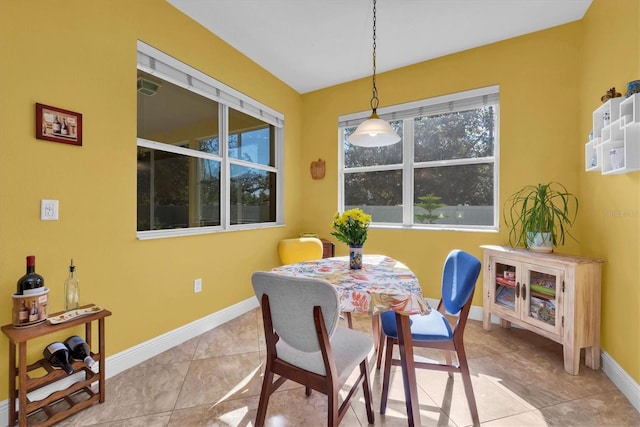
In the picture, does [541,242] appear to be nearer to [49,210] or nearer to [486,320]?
[486,320]

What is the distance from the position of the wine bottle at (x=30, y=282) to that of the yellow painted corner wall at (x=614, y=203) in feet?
11.1

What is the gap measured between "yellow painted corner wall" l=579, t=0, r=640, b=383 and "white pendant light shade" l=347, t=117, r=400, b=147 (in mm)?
1447

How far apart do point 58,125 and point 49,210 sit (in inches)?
19.9

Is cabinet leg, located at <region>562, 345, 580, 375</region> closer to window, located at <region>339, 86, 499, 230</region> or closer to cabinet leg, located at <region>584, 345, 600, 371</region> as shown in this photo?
cabinet leg, located at <region>584, 345, 600, 371</region>

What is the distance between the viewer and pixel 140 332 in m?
2.03

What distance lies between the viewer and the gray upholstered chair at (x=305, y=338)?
110 cm

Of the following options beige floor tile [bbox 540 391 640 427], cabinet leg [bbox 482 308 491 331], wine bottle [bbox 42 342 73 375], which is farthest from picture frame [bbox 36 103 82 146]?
cabinet leg [bbox 482 308 491 331]

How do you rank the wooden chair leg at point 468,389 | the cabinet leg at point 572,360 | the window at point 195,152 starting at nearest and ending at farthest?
the wooden chair leg at point 468,389
the cabinet leg at point 572,360
the window at point 195,152

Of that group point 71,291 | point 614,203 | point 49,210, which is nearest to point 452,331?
point 614,203

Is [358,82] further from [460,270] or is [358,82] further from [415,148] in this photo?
[460,270]

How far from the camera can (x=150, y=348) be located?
208 cm

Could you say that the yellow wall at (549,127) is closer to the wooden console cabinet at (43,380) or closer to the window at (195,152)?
the window at (195,152)

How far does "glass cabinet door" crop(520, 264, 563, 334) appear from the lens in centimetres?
199

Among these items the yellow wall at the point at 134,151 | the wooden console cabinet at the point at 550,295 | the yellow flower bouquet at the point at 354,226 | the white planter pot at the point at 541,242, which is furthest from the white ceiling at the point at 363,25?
the wooden console cabinet at the point at 550,295
